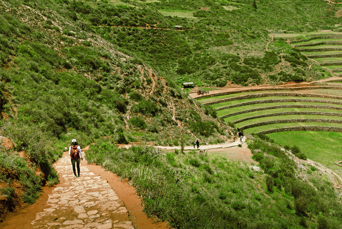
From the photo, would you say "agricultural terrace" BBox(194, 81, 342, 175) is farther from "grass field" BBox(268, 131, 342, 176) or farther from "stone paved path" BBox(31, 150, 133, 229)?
"stone paved path" BBox(31, 150, 133, 229)

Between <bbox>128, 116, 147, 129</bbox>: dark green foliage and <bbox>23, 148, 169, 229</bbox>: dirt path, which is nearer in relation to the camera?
<bbox>23, 148, 169, 229</bbox>: dirt path

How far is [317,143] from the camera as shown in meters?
32.3

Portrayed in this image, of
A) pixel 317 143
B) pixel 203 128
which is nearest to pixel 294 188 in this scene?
pixel 203 128

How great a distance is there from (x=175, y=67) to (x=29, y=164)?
46034 millimetres

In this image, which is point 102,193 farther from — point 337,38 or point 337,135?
point 337,38

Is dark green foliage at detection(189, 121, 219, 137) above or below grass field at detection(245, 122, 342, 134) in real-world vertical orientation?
above

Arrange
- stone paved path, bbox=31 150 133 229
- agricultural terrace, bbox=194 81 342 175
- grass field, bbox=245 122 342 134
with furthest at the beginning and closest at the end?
1. grass field, bbox=245 122 342 134
2. agricultural terrace, bbox=194 81 342 175
3. stone paved path, bbox=31 150 133 229

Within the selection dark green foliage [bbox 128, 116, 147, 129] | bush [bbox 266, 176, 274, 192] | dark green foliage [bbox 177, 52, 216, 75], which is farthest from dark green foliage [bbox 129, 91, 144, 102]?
dark green foliage [bbox 177, 52, 216, 75]

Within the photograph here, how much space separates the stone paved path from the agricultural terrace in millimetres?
26098

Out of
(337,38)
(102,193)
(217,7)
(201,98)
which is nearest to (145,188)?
(102,193)

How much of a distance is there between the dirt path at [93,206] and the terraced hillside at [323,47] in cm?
5963

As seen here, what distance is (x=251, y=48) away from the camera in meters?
59.8

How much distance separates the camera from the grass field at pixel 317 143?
28359mm

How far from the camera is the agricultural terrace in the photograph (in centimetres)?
3241
